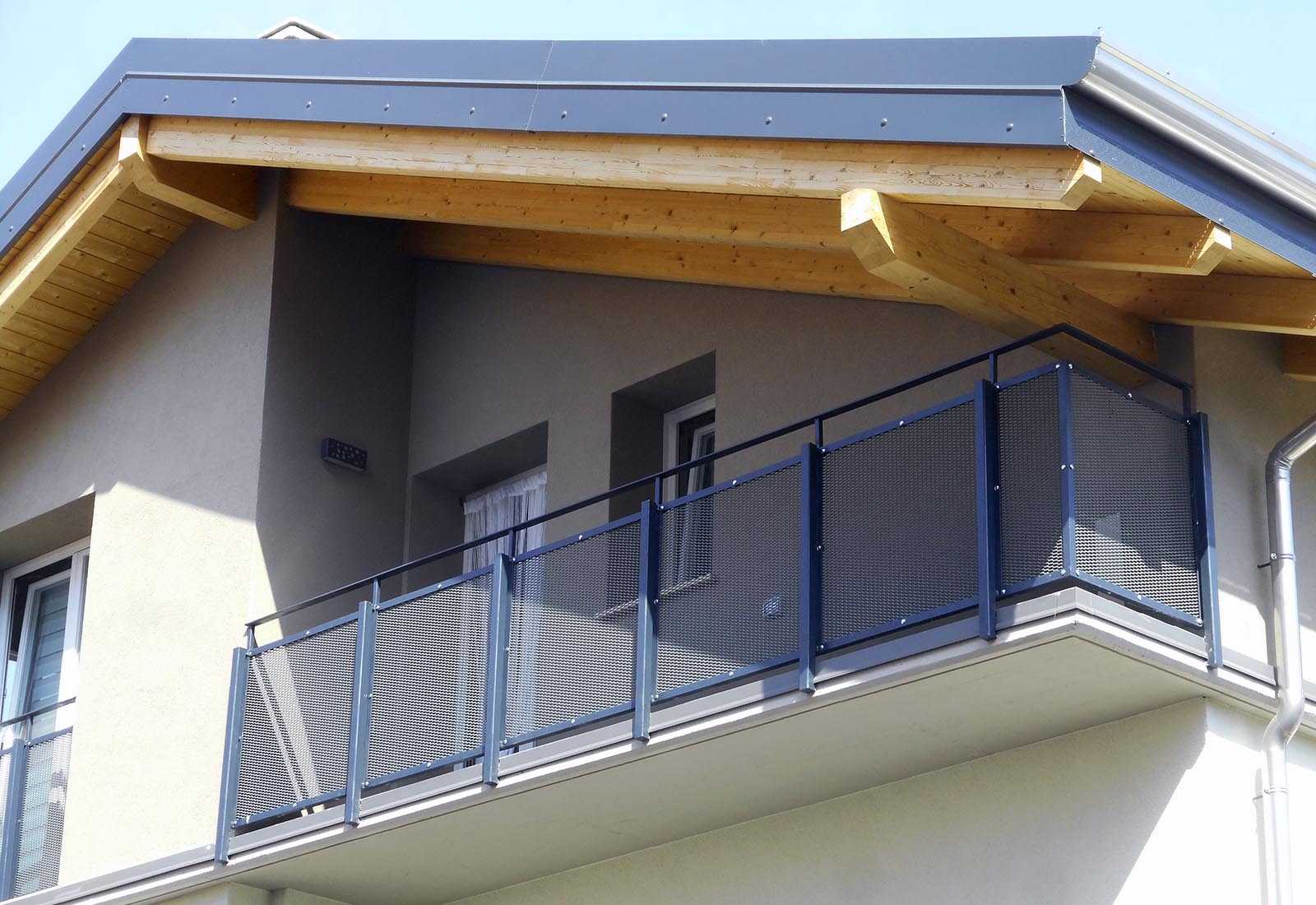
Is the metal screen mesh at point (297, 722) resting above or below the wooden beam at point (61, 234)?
below

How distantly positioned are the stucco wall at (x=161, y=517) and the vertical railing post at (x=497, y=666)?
105 inches

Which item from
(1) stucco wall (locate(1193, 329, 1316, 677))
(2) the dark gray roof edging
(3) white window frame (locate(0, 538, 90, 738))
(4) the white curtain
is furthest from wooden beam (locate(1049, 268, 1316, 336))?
(3) white window frame (locate(0, 538, 90, 738))

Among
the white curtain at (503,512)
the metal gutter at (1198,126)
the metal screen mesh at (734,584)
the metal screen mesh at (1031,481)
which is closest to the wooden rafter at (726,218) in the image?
the metal gutter at (1198,126)

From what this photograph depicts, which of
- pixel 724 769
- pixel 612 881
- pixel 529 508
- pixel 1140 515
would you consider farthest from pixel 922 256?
pixel 529 508

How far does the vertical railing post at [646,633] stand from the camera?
8789 millimetres

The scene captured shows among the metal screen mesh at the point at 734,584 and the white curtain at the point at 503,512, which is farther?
the white curtain at the point at 503,512

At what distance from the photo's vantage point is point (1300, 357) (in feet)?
29.9

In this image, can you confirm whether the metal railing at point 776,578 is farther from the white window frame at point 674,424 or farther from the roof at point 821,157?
the white window frame at point 674,424

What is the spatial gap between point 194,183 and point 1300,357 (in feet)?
24.3

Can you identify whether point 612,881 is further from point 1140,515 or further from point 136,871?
point 1140,515

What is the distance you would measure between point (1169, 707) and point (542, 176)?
13.2 feet

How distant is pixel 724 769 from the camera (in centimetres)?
912

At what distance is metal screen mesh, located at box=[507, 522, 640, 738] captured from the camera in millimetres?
9039

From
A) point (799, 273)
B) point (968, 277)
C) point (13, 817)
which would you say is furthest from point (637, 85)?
point (13, 817)
